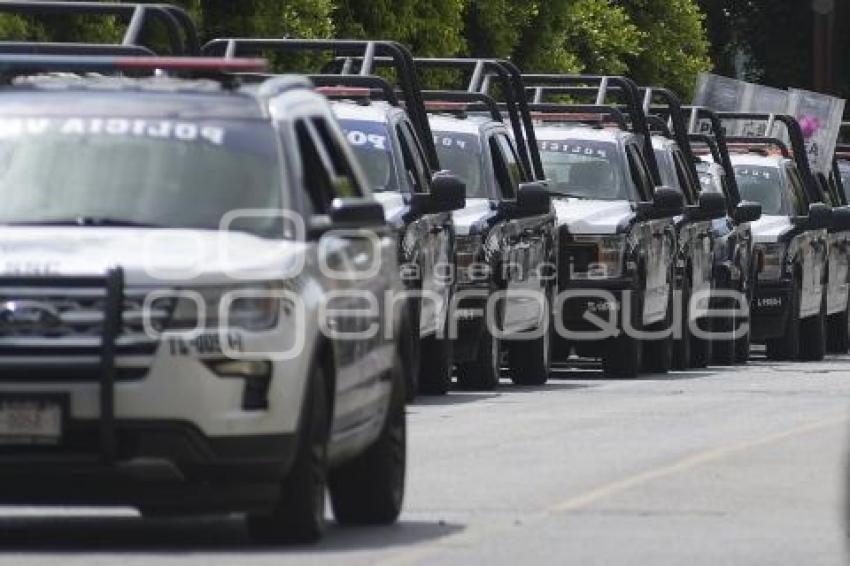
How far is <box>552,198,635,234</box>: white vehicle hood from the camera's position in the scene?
24.6 metres

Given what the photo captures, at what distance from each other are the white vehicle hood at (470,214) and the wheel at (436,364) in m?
0.84

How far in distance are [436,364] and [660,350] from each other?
18.3 feet

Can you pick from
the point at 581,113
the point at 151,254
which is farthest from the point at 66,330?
the point at 581,113

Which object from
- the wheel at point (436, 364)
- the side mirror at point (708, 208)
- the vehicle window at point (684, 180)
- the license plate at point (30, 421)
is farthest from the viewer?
the vehicle window at point (684, 180)

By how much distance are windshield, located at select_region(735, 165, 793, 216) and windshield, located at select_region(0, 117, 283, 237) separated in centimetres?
2024

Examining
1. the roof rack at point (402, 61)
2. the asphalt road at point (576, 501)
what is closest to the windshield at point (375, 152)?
the roof rack at point (402, 61)

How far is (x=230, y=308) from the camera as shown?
10820 millimetres

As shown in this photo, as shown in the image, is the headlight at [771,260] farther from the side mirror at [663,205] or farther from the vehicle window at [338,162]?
the vehicle window at [338,162]

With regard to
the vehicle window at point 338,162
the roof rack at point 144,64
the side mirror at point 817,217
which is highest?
the roof rack at point 144,64

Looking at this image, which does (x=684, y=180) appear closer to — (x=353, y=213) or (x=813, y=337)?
(x=813, y=337)

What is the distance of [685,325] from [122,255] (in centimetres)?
1663

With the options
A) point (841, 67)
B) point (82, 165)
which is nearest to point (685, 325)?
point (82, 165)

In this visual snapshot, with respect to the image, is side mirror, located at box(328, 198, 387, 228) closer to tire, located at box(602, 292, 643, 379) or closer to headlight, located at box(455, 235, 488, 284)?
headlight, located at box(455, 235, 488, 284)

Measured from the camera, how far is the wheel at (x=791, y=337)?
101 feet
